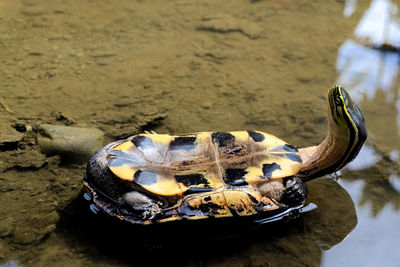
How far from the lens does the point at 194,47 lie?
18.6ft

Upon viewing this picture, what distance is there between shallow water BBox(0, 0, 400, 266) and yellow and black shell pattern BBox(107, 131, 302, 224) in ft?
0.80

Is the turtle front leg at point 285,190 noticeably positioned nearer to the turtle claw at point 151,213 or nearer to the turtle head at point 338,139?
the turtle head at point 338,139

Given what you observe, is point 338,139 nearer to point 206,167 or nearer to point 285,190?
Answer: point 285,190

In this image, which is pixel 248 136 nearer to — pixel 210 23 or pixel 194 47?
pixel 194 47

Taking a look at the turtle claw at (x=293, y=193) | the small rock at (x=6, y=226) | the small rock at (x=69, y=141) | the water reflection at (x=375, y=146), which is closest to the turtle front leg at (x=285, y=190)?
the turtle claw at (x=293, y=193)

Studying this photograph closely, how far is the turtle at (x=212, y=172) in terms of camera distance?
9.98 feet

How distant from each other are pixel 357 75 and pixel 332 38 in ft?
3.65

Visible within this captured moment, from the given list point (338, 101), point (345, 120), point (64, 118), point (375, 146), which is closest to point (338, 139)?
point (345, 120)

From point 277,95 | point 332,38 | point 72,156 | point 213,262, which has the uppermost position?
point 332,38

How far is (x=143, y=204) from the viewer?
9.96 feet

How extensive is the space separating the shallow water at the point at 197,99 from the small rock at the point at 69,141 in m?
0.09

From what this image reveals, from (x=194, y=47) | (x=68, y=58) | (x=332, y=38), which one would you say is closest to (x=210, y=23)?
(x=194, y=47)

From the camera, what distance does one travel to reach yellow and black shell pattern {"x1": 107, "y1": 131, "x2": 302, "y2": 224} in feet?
9.98

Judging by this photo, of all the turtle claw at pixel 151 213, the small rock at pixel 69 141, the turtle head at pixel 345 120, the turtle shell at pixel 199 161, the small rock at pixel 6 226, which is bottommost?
the small rock at pixel 6 226
